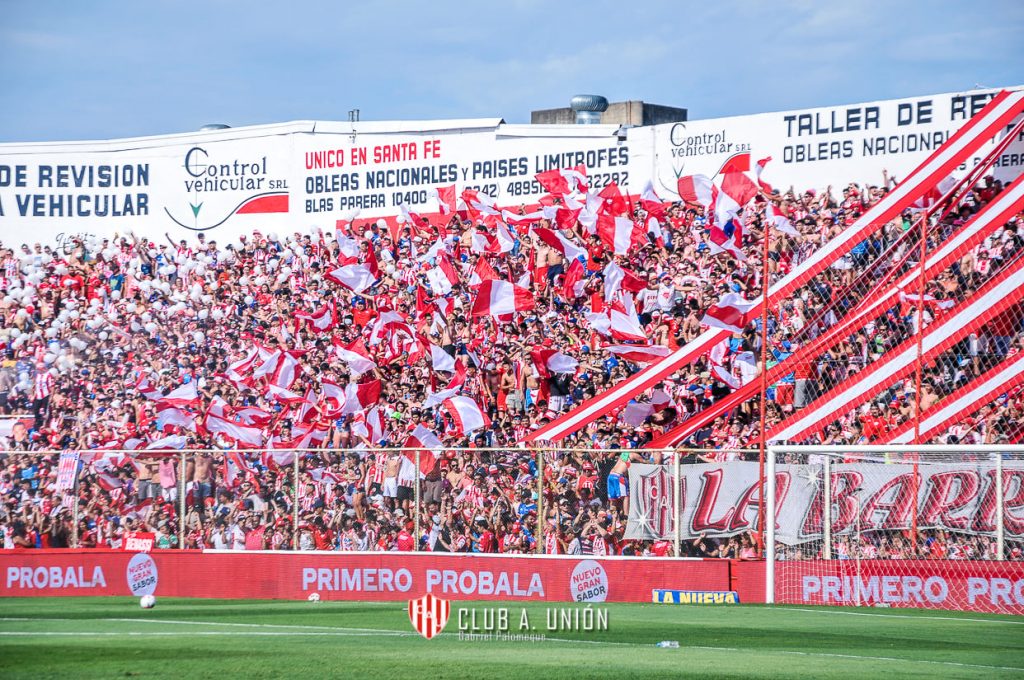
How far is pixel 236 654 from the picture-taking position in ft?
36.2

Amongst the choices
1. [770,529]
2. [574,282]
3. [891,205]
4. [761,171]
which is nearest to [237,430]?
[574,282]

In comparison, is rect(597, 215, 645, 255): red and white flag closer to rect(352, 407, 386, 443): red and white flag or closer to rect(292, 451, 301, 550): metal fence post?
rect(352, 407, 386, 443): red and white flag

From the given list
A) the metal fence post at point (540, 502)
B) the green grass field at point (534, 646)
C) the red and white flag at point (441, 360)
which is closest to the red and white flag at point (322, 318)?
the red and white flag at point (441, 360)

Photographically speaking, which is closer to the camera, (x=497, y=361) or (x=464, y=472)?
(x=464, y=472)

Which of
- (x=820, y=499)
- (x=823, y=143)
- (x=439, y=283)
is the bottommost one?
(x=820, y=499)

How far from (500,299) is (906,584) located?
10.5 m

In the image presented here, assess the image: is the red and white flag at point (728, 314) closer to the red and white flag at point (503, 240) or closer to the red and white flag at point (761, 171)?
the red and white flag at point (761, 171)

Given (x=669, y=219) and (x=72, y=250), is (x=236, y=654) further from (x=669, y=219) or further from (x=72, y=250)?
(x=72, y=250)

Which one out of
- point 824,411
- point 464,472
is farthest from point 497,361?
point 824,411

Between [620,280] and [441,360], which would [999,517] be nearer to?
[620,280]

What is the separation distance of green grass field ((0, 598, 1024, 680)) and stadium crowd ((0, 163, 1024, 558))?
2.80m

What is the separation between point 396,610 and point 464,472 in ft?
10.3

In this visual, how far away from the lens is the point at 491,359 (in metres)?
24.0

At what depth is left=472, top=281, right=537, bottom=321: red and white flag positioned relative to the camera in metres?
24.1
